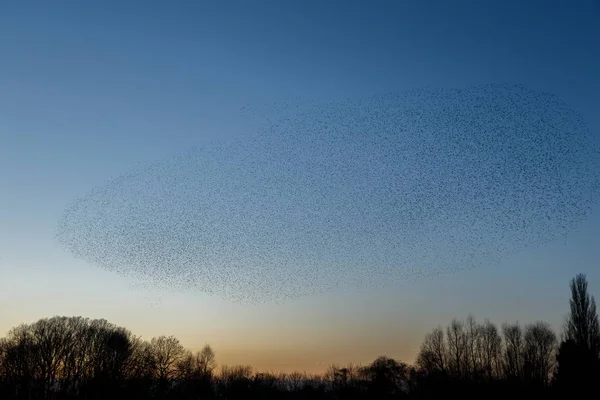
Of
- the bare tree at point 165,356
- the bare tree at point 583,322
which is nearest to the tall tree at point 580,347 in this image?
the bare tree at point 583,322

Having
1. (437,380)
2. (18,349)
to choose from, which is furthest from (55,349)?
(437,380)

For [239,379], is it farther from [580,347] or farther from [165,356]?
[580,347]

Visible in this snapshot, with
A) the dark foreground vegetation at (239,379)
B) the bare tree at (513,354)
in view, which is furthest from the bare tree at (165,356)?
the bare tree at (513,354)

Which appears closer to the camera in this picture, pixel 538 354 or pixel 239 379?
pixel 538 354

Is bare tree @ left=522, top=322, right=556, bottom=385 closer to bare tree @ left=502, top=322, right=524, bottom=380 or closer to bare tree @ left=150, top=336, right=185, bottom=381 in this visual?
bare tree @ left=502, top=322, right=524, bottom=380

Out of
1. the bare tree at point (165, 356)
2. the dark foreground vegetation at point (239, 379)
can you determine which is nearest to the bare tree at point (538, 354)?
the dark foreground vegetation at point (239, 379)

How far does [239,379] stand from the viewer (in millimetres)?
137000

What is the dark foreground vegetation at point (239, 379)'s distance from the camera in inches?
2928

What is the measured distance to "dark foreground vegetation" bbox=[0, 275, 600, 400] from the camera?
74.4 meters

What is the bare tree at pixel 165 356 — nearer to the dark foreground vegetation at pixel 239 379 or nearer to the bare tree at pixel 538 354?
the dark foreground vegetation at pixel 239 379

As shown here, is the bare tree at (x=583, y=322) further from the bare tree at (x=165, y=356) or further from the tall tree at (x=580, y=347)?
the bare tree at (x=165, y=356)

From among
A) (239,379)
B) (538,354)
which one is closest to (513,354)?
(538,354)

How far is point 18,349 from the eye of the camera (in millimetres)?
77875

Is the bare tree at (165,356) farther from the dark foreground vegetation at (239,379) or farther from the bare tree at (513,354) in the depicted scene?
the bare tree at (513,354)
